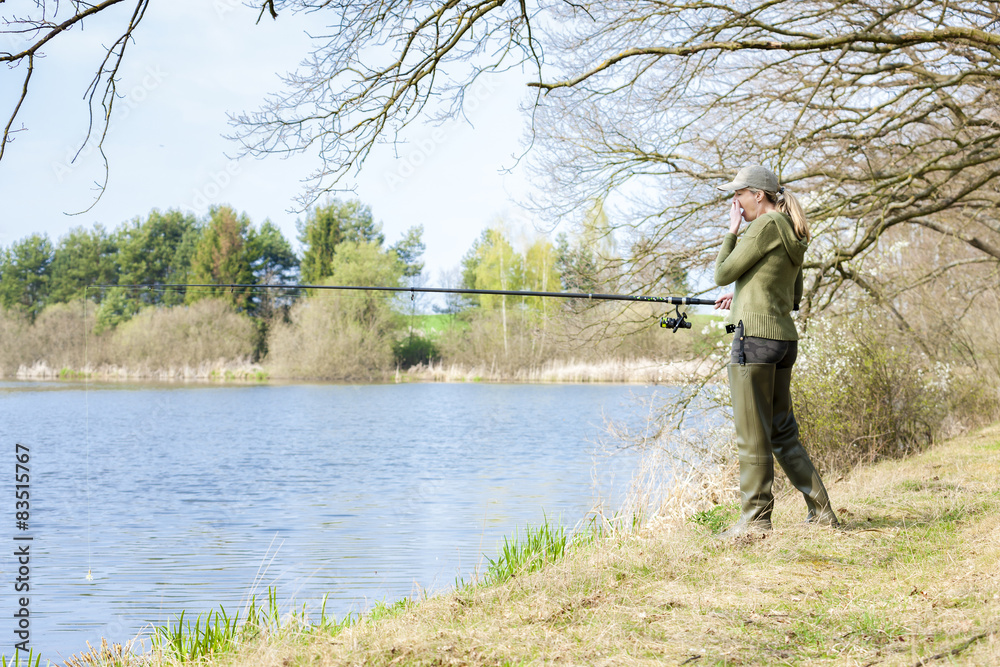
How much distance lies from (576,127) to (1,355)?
31563 mm

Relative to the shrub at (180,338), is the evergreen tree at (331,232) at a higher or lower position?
higher

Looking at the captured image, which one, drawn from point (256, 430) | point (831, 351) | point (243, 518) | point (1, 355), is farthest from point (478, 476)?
point (1, 355)

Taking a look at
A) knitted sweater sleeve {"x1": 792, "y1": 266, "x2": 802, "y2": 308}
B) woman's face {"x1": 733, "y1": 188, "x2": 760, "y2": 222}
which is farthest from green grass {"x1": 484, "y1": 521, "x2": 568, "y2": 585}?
woman's face {"x1": 733, "y1": 188, "x2": 760, "y2": 222}

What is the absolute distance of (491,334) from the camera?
36.1 meters

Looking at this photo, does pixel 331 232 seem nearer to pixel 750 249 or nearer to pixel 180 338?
pixel 180 338

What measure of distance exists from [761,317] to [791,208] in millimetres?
592

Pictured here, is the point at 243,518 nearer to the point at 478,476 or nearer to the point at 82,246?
the point at 478,476

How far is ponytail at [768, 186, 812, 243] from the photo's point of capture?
458 cm

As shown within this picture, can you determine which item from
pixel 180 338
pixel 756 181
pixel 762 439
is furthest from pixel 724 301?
pixel 180 338

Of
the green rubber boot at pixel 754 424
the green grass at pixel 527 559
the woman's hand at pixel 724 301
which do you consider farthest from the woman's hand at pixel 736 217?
the green grass at pixel 527 559

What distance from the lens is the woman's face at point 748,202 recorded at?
4.68 m

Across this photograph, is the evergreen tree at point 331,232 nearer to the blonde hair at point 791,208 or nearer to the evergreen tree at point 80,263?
the evergreen tree at point 80,263

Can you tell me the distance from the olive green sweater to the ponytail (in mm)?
39

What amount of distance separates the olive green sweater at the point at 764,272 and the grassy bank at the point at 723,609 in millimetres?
1130
